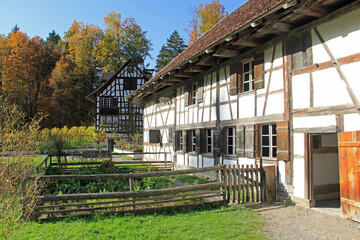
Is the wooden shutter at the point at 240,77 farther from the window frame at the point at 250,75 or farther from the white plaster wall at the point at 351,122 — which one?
the white plaster wall at the point at 351,122

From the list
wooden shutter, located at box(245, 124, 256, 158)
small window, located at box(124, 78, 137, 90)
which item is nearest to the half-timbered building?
small window, located at box(124, 78, 137, 90)

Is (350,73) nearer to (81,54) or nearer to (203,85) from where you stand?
(203,85)

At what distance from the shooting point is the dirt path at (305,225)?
4.78 m

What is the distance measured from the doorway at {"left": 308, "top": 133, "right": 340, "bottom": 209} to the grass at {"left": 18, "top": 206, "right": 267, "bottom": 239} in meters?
2.25

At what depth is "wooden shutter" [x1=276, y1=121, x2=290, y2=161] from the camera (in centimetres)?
719

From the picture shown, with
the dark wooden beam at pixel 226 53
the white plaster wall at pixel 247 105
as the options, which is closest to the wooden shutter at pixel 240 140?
the white plaster wall at pixel 247 105

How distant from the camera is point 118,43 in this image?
43.7 m

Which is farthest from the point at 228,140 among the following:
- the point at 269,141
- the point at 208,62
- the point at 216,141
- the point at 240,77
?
the point at 208,62

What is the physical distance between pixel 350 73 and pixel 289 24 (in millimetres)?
2228

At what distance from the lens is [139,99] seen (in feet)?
→ 64.7

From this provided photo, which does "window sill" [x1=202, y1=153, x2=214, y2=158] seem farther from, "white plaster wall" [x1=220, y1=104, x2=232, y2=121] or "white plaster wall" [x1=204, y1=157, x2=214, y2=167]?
"white plaster wall" [x1=220, y1=104, x2=232, y2=121]

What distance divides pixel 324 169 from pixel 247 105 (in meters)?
2.95

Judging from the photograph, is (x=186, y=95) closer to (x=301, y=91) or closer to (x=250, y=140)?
(x=250, y=140)

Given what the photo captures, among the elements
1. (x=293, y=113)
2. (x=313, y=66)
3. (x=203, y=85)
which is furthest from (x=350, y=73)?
(x=203, y=85)
